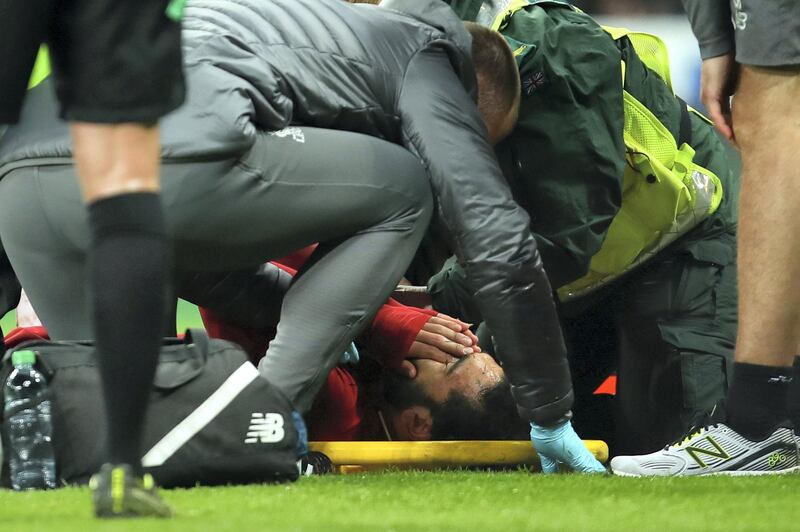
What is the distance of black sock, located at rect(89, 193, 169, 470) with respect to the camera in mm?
1793

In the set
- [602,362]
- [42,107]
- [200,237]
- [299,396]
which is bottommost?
[602,362]

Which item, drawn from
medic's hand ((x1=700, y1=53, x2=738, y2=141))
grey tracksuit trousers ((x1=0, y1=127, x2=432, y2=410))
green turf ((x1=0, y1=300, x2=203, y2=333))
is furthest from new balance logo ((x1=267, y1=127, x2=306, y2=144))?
green turf ((x1=0, y1=300, x2=203, y2=333))

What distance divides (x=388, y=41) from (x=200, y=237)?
0.62 m

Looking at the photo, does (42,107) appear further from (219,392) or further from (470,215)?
(470,215)

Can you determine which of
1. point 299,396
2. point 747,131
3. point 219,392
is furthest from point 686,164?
point 219,392

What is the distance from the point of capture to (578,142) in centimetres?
331

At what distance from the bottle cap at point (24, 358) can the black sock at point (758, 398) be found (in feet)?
4.33

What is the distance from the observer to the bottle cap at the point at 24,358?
2.52 metres

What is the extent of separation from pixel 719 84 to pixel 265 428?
1154 mm

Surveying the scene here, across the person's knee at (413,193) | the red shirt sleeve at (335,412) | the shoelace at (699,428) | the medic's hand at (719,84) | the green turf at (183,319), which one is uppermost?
the medic's hand at (719,84)

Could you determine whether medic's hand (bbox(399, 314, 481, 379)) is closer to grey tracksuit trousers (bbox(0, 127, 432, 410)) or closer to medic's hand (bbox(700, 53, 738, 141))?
grey tracksuit trousers (bbox(0, 127, 432, 410))

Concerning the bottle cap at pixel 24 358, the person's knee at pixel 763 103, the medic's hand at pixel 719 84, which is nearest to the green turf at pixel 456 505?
the bottle cap at pixel 24 358

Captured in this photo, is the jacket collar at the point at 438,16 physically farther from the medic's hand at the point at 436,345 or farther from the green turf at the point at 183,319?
the green turf at the point at 183,319

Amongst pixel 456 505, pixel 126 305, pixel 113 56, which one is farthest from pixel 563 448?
pixel 113 56
